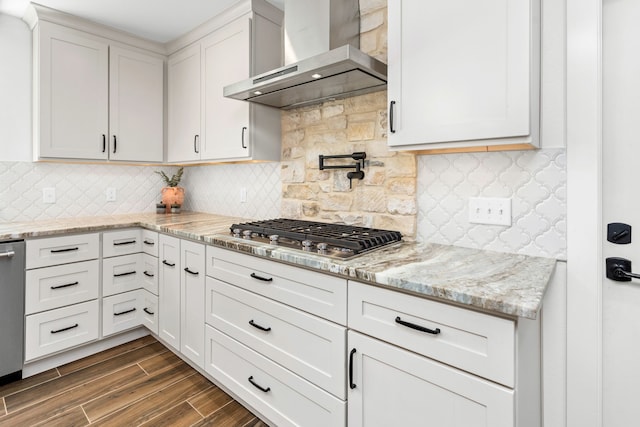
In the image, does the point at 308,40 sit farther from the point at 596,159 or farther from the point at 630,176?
the point at 630,176

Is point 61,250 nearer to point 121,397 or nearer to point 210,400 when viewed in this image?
point 121,397

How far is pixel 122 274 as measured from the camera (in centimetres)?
257

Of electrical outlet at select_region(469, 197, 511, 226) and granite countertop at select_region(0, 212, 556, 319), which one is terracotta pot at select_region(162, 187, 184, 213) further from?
electrical outlet at select_region(469, 197, 511, 226)

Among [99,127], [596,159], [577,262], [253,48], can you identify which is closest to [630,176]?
[596,159]

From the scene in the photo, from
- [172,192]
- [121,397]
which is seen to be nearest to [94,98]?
[172,192]

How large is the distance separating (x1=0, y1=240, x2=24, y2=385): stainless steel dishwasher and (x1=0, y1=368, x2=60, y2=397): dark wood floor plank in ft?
0.16

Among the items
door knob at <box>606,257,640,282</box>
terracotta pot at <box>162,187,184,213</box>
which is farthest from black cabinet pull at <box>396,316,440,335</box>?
terracotta pot at <box>162,187,184,213</box>

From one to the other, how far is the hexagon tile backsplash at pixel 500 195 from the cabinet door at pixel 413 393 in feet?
2.33

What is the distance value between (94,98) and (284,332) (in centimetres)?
245

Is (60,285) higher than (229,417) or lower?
higher

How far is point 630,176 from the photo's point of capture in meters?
1.26

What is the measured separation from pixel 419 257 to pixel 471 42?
86 centimetres

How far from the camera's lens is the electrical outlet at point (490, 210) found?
149 centimetres

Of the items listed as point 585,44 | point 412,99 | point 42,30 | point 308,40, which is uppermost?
point 42,30
